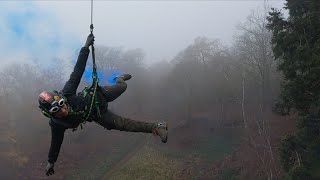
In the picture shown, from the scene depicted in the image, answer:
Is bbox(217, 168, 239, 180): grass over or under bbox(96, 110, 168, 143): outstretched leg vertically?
under

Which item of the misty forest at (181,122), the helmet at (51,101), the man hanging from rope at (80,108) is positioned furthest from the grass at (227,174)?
the helmet at (51,101)

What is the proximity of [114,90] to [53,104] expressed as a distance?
1142 millimetres

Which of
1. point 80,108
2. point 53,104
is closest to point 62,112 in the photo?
point 53,104

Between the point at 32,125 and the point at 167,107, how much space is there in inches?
369

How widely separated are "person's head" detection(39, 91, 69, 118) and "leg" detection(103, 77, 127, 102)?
791 mm

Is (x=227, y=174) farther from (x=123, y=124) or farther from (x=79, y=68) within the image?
(x=79, y=68)

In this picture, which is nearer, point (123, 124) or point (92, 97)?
point (92, 97)

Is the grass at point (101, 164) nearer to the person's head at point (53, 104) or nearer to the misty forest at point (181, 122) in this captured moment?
the misty forest at point (181, 122)

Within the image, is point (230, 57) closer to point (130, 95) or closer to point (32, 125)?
point (130, 95)

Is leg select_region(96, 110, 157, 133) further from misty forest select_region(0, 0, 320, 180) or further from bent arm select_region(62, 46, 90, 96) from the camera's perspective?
misty forest select_region(0, 0, 320, 180)

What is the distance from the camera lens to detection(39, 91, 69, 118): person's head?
4844 mm

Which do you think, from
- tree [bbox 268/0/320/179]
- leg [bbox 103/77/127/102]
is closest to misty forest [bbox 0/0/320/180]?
tree [bbox 268/0/320/179]

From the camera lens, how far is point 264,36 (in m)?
30.0

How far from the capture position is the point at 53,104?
4867mm
